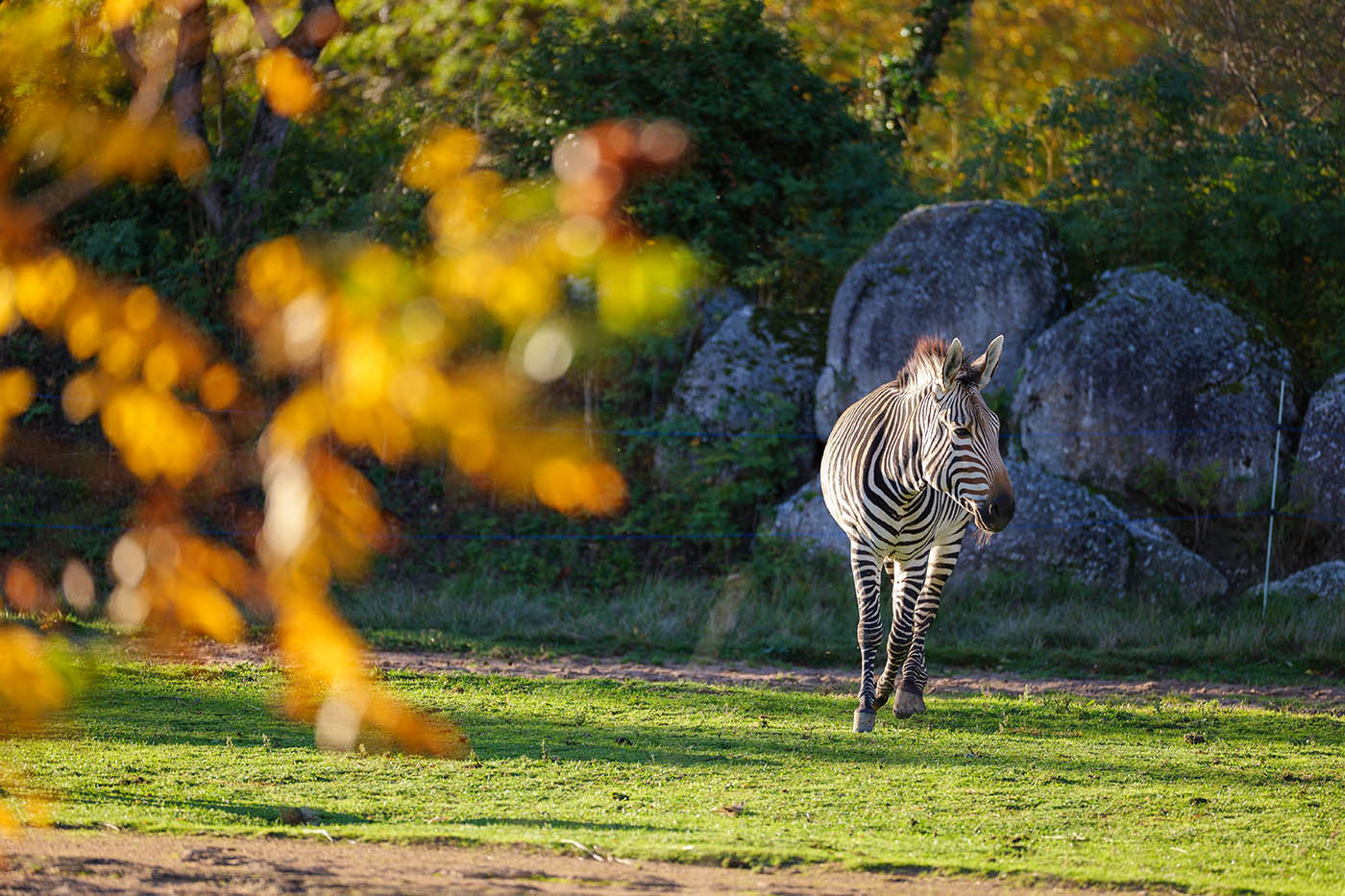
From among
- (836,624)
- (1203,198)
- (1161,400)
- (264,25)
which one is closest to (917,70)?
(1203,198)

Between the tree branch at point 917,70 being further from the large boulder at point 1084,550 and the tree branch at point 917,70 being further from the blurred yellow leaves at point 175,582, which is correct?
the blurred yellow leaves at point 175,582

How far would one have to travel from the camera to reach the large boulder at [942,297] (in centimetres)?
1384

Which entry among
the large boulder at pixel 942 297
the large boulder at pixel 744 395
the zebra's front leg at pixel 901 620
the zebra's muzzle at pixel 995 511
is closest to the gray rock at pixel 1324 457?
the large boulder at pixel 942 297

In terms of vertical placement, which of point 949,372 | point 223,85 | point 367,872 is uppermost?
point 223,85

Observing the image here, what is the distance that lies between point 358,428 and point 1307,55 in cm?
1280

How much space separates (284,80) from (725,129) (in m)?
5.30

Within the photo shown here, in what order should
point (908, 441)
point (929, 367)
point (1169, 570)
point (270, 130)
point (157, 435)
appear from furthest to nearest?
point (270, 130), point (157, 435), point (1169, 570), point (908, 441), point (929, 367)

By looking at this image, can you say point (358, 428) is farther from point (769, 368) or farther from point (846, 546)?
point (846, 546)

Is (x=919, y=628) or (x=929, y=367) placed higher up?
(x=929, y=367)

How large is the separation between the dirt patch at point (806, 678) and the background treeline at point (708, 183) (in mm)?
2507

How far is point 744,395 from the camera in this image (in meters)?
A: 14.2

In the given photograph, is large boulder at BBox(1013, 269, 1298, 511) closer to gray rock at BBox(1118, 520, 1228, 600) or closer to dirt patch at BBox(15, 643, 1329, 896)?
gray rock at BBox(1118, 520, 1228, 600)

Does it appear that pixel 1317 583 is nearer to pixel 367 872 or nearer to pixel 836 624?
pixel 836 624

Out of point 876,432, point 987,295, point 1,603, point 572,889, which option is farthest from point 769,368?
point 572,889
